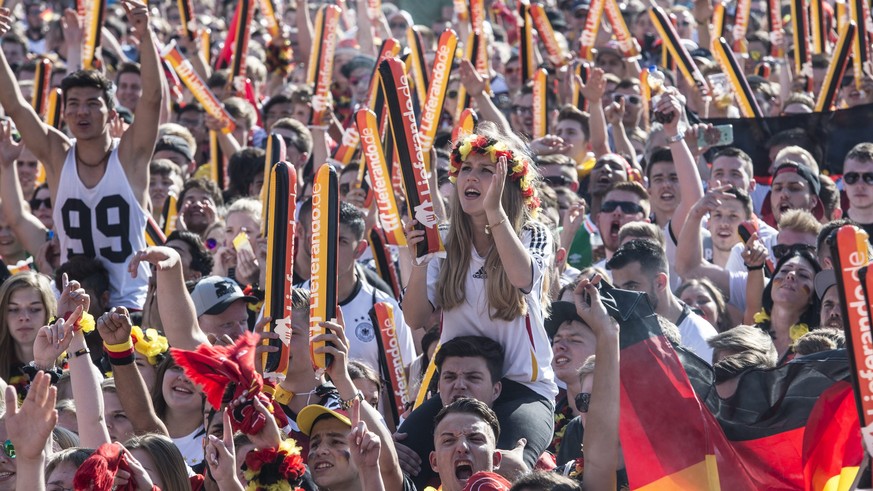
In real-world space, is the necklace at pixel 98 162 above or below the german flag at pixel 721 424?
above

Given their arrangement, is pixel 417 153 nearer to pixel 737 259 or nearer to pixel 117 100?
A: pixel 737 259

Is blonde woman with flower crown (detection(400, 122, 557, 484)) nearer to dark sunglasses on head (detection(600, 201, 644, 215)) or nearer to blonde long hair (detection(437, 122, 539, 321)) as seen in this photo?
blonde long hair (detection(437, 122, 539, 321))

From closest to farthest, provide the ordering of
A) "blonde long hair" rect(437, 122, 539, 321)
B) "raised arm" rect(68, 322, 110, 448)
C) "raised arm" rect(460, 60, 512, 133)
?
"raised arm" rect(68, 322, 110, 448) → "blonde long hair" rect(437, 122, 539, 321) → "raised arm" rect(460, 60, 512, 133)

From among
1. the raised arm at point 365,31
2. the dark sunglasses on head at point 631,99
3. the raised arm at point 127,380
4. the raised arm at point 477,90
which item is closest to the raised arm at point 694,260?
the raised arm at point 477,90

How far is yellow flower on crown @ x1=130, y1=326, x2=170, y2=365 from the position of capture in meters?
6.64

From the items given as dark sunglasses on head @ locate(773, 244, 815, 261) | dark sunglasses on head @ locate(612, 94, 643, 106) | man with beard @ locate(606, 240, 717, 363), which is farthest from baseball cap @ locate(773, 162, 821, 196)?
dark sunglasses on head @ locate(612, 94, 643, 106)

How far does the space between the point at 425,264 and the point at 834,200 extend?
3775mm

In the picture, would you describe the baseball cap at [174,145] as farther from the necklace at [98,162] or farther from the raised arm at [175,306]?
the raised arm at [175,306]

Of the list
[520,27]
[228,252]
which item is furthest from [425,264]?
[520,27]

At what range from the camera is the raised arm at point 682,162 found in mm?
8508

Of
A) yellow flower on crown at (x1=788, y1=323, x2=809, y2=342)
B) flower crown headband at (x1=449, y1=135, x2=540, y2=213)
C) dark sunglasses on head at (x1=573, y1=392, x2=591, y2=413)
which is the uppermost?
flower crown headband at (x1=449, y1=135, x2=540, y2=213)

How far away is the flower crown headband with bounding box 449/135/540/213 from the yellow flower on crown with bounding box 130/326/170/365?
1.74 meters

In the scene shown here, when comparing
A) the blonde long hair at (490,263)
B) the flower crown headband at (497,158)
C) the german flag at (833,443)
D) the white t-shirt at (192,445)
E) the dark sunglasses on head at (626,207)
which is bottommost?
the white t-shirt at (192,445)

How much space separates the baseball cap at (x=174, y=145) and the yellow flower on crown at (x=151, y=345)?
389 centimetres
